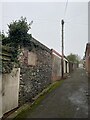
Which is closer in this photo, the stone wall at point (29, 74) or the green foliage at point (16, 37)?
the green foliage at point (16, 37)

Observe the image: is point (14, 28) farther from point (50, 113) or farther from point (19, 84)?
point (50, 113)

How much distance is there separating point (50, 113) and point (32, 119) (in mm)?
1044

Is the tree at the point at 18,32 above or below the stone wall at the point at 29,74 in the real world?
above

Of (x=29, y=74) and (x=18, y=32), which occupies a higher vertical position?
(x=18, y=32)

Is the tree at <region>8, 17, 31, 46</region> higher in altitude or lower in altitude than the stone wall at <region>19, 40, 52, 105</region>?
higher

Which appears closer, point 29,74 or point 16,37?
point 16,37

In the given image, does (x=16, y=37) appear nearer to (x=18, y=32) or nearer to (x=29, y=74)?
(x=18, y=32)

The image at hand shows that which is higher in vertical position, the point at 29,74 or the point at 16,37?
the point at 16,37

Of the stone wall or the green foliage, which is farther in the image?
the stone wall

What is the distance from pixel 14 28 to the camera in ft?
32.0

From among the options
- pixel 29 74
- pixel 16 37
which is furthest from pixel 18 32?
pixel 29 74

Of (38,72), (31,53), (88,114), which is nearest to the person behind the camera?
(88,114)

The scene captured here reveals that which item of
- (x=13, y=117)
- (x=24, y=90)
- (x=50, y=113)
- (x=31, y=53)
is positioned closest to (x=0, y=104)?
(x=13, y=117)

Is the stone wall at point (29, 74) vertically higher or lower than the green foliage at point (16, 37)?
lower
